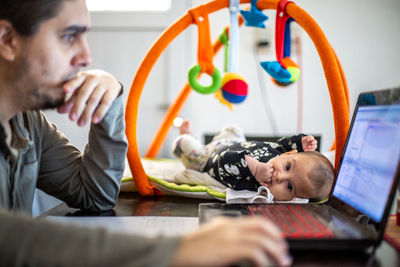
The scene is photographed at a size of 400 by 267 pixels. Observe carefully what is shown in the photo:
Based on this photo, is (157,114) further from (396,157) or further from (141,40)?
(396,157)

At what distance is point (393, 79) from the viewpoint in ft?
7.93

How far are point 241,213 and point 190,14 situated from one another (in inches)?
29.2

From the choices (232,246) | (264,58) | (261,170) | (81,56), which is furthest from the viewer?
(264,58)

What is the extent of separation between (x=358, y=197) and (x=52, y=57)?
684mm

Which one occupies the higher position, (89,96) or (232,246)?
(89,96)

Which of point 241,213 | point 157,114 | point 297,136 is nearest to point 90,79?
point 241,213

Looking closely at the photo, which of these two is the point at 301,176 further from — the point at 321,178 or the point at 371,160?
the point at 371,160

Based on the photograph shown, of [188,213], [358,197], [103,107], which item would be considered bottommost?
[188,213]

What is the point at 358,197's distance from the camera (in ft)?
2.34

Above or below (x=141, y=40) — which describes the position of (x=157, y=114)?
below

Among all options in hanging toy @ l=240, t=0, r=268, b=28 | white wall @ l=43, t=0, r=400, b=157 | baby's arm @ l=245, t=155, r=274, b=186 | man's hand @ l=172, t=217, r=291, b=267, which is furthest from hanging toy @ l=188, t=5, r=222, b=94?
white wall @ l=43, t=0, r=400, b=157

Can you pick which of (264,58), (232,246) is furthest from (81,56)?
(264,58)

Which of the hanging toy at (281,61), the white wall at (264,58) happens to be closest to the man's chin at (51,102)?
the hanging toy at (281,61)

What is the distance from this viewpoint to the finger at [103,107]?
31.2 inches
